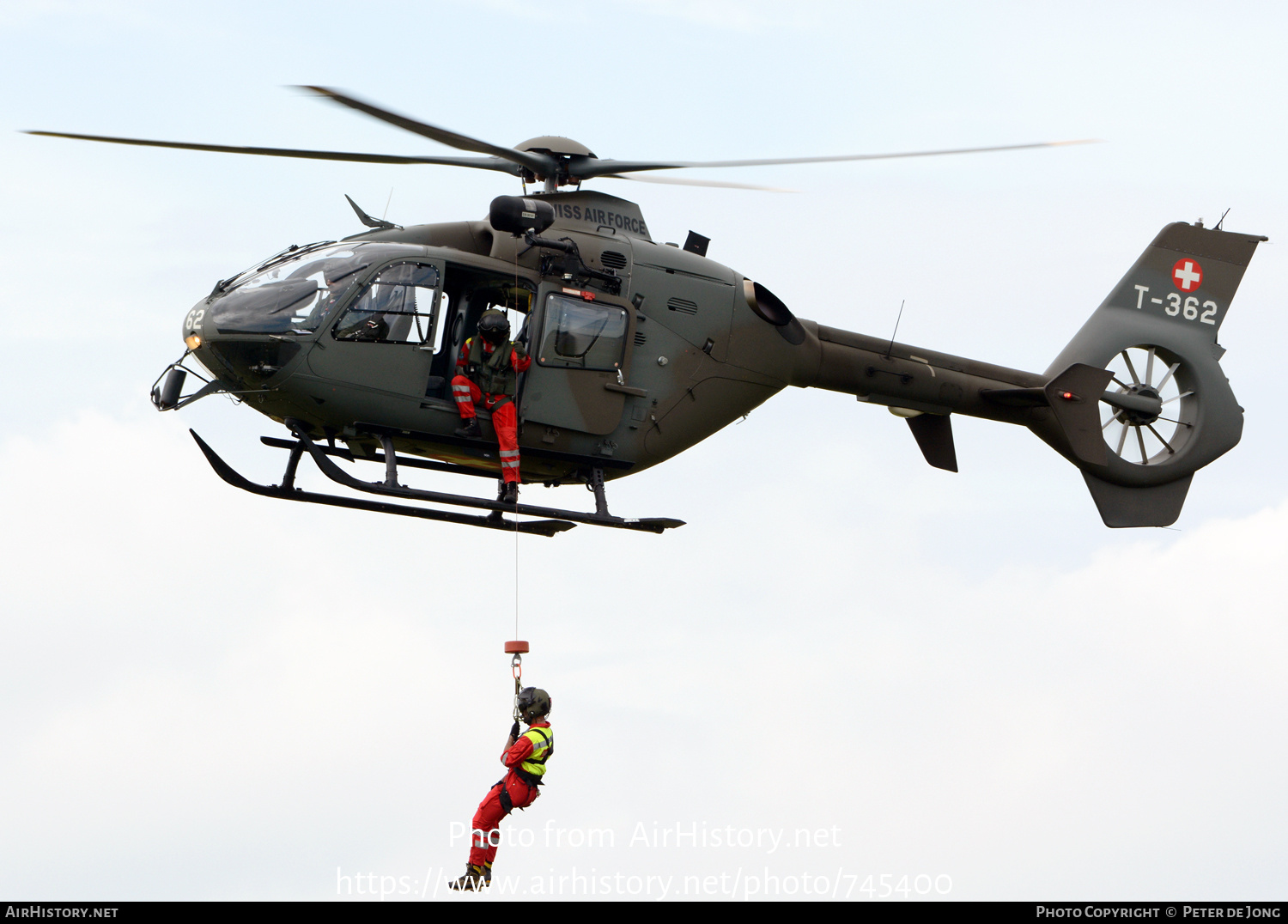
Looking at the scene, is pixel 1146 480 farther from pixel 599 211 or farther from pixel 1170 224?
pixel 599 211

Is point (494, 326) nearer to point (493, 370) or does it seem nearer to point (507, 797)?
point (493, 370)

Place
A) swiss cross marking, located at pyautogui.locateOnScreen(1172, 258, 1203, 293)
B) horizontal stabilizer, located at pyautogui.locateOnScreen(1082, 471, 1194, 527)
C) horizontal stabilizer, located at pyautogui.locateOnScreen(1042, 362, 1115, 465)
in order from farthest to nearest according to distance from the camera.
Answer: swiss cross marking, located at pyautogui.locateOnScreen(1172, 258, 1203, 293), horizontal stabilizer, located at pyautogui.locateOnScreen(1082, 471, 1194, 527), horizontal stabilizer, located at pyautogui.locateOnScreen(1042, 362, 1115, 465)

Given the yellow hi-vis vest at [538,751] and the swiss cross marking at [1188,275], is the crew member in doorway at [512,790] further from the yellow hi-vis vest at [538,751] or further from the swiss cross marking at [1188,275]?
the swiss cross marking at [1188,275]

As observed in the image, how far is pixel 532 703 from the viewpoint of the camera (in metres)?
13.4

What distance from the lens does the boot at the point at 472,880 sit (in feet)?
42.8

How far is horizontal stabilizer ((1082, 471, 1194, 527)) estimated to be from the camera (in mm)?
19109

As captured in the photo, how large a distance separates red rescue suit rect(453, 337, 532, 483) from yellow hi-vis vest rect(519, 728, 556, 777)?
8.02 ft

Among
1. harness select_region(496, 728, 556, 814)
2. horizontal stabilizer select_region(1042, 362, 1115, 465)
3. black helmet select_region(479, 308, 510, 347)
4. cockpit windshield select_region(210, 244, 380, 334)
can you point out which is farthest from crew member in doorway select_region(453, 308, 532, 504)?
horizontal stabilizer select_region(1042, 362, 1115, 465)

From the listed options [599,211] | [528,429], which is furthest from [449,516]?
[599,211]

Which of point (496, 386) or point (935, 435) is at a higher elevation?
point (935, 435)

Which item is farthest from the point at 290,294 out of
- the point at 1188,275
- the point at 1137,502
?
the point at 1188,275

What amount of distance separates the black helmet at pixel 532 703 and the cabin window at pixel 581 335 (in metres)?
3.12

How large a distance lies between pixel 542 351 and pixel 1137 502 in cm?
801

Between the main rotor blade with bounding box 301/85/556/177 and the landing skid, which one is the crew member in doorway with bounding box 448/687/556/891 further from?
the main rotor blade with bounding box 301/85/556/177
